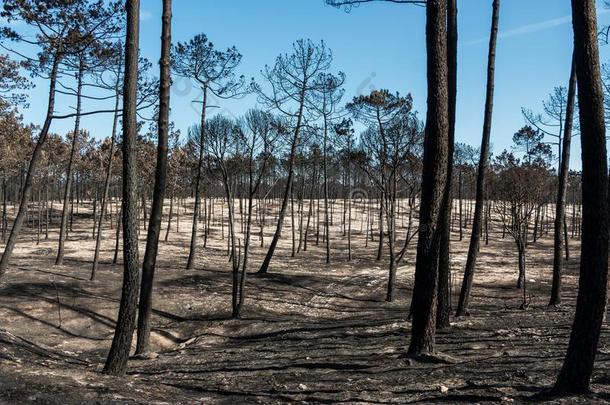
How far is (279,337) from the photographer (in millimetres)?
14336

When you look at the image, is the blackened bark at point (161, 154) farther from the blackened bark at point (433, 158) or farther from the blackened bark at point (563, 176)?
the blackened bark at point (563, 176)

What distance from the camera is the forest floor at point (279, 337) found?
248 inches

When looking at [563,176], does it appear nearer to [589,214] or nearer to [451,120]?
[451,120]

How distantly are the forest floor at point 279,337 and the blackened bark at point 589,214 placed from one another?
1.29 feet

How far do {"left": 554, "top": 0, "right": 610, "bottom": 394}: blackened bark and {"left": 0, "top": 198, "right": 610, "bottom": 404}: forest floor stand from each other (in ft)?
1.29

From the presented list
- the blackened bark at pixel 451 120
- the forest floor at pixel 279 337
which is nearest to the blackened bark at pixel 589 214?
the forest floor at pixel 279 337

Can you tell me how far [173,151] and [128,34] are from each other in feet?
98.8

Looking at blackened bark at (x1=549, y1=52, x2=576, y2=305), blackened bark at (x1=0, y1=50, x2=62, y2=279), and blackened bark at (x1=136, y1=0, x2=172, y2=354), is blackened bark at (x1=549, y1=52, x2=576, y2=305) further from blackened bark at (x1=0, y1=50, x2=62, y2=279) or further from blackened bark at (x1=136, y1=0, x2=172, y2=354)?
blackened bark at (x1=0, y1=50, x2=62, y2=279)

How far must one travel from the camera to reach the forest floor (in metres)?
6.29

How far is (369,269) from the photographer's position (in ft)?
102

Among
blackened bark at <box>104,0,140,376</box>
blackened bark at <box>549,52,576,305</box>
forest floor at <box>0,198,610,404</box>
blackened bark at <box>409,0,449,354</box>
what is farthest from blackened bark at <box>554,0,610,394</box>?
blackened bark at <box>549,52,576,305</box>

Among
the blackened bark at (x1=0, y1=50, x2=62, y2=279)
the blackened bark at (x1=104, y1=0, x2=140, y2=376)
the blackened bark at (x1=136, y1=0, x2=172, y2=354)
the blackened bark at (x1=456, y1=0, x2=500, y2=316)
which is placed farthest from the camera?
the blackened bark at (x1=0, y1=50, x2=62, y2=279)

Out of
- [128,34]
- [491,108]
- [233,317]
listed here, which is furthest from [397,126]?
[128,34]

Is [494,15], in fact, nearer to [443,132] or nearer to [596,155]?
[443,132]
